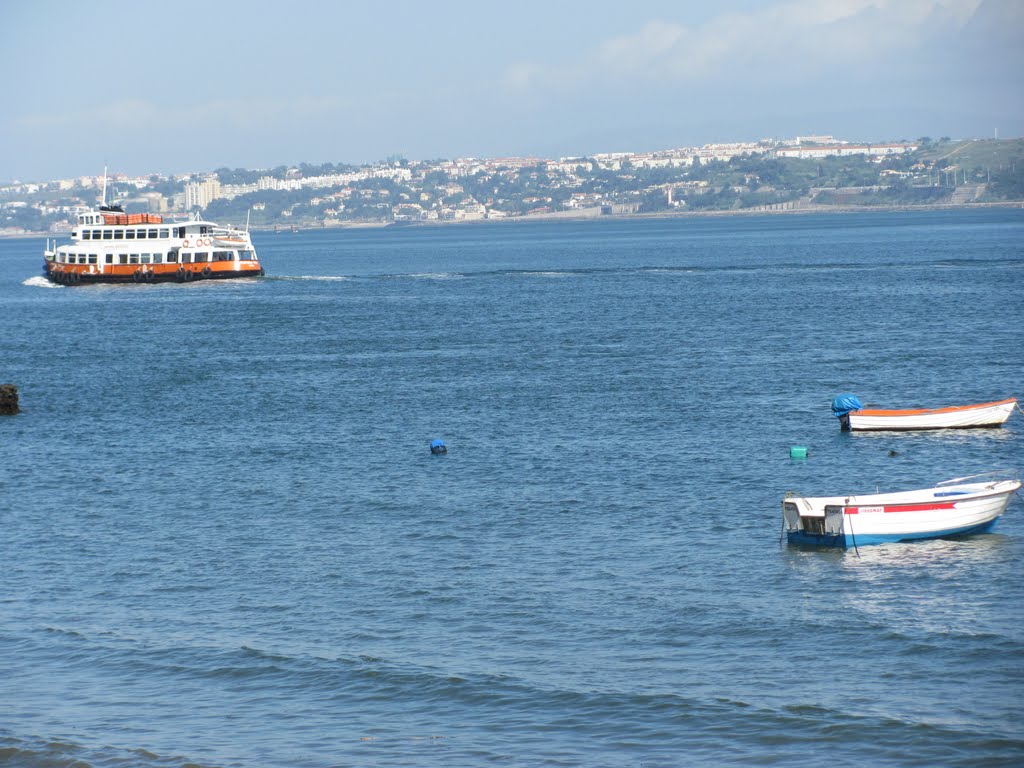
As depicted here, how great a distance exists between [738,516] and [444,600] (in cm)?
1226

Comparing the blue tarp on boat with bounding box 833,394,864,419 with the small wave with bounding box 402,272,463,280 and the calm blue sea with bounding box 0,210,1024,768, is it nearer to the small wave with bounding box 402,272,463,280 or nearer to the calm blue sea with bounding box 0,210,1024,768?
the calm blue sea with bounding box 0,210,1024,768

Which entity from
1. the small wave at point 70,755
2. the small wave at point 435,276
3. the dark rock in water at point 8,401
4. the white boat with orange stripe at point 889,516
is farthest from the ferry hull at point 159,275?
the small wave at point 70,755

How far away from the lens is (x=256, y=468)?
52.3m

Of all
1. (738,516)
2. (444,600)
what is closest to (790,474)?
(738,516)

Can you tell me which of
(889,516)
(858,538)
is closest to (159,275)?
(858,538)

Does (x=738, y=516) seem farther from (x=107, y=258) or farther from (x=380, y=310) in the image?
(x=107, y=258)

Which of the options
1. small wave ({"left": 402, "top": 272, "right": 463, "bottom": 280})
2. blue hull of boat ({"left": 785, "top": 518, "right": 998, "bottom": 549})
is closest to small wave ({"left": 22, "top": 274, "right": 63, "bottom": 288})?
small wave ({"left": 402, "top": 272, "right": 463, "bottom": 280})

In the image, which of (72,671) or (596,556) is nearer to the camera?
(72,671)

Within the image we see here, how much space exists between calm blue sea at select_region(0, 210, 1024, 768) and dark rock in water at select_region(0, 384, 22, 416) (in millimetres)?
1417

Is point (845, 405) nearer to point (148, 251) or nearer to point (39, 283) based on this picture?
point (148, 251)

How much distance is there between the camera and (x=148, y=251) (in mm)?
148500

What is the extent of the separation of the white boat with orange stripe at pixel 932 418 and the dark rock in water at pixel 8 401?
40506 mm

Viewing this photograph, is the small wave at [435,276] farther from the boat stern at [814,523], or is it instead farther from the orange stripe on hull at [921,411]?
the boat stern at [814,523]

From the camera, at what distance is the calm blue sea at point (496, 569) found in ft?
84.9
